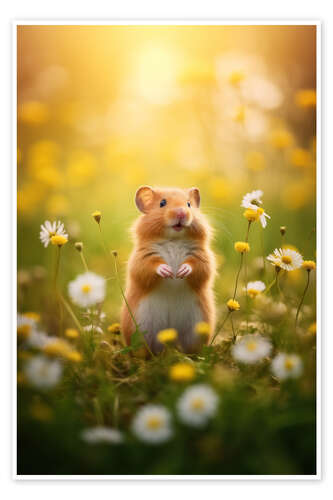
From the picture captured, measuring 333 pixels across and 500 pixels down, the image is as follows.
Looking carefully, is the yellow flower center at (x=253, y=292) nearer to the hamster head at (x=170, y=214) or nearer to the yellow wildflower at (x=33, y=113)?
the hamster head at (x=170, y=214)

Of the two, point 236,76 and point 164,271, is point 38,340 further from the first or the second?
point 236,76

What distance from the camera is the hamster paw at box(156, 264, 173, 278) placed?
2.54 meters

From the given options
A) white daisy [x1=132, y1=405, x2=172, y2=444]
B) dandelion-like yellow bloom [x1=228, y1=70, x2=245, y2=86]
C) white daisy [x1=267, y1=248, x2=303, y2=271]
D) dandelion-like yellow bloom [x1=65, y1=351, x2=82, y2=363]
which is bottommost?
white daisy [x1=132, y1=405, x2=172, y2=444]

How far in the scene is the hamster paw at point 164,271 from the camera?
8.35 ft

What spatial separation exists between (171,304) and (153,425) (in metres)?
0.71

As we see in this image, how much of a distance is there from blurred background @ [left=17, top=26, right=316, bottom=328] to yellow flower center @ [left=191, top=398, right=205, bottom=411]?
113 cm

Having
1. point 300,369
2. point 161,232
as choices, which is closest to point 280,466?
point 300,369

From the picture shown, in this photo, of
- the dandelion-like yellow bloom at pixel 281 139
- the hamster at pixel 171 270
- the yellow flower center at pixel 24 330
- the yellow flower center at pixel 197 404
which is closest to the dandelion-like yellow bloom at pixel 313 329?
the hamster at pixel 171 270

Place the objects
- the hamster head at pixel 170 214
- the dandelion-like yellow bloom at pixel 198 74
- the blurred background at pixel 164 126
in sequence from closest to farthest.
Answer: the hamster head at pixel 170 214 → the blurred background at pixel 164 126 → the dandelion-like yellow bloom at pixel 198 74

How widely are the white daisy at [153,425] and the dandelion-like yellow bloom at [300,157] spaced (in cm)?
185

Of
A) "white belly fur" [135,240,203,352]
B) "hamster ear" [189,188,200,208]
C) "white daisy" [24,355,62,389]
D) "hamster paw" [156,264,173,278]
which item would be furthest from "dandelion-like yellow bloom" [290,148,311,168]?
"white daisy" [24,355,62,389]

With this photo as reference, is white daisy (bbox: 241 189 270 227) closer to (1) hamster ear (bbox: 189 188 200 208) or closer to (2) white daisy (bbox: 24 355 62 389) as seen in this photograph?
(1) hamster ear (bbox: 189 188 200 208)
